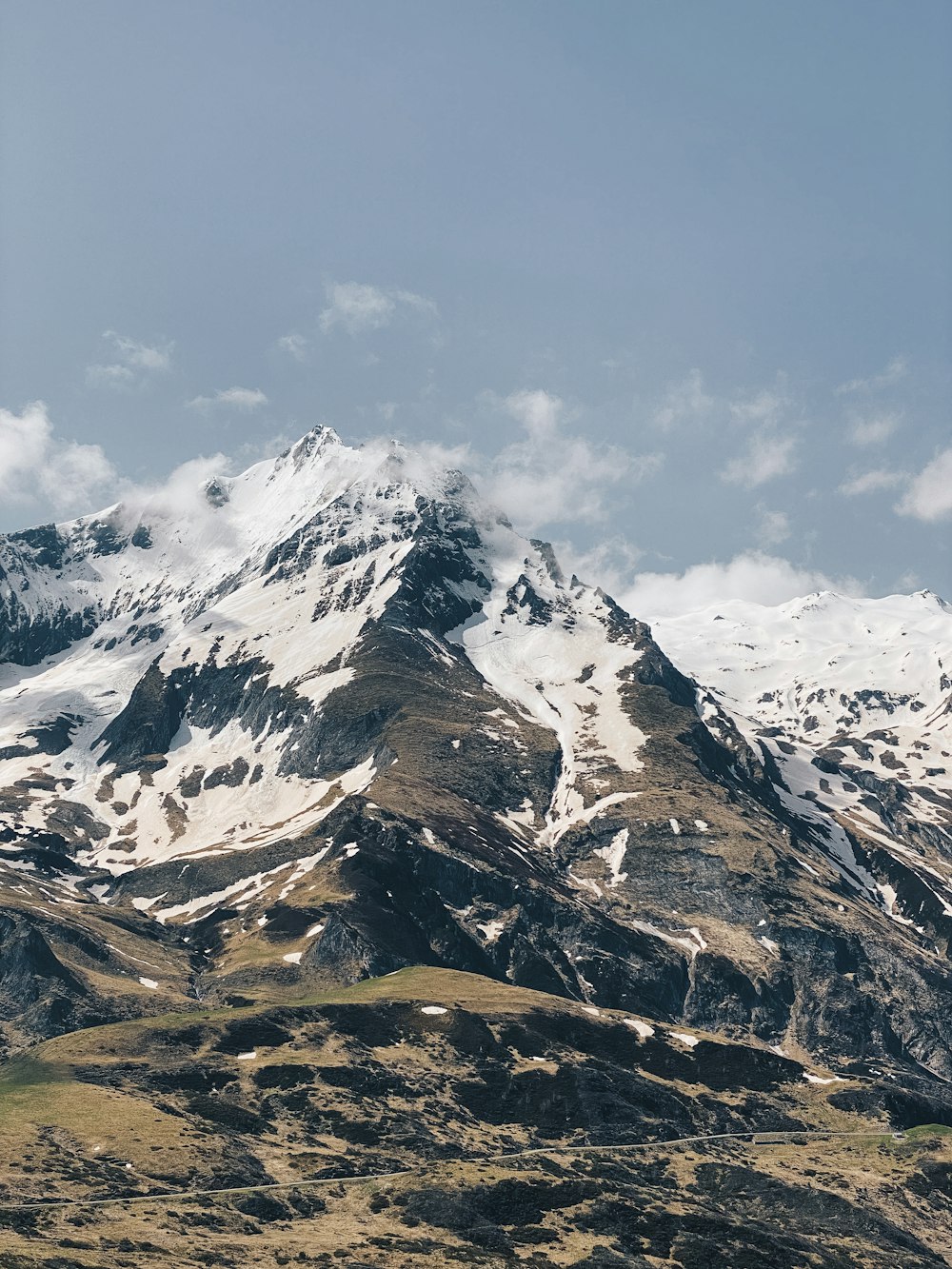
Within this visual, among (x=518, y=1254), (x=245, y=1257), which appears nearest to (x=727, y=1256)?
(x=518, y=1254)

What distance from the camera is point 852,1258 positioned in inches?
7726

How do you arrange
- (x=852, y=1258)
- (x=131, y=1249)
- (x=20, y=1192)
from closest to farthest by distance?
(x=131, y=1249)
(x=20, y=1192)
(x=852, y=1258)

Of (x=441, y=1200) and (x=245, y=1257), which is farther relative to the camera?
(x=441, y=1200)

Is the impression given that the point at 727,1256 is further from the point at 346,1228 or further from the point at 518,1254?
the point at 346,1228

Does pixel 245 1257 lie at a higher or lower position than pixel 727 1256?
lower

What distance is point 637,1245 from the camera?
622 ft

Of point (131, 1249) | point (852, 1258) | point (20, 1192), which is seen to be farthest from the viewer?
point (852, 1258)

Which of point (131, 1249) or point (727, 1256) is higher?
point (727, 1256)

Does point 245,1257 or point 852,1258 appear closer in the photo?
point 245,1257

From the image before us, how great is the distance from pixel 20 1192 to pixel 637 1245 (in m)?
83.6

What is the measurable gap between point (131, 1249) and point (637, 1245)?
227 feet

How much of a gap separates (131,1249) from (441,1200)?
5017 cm

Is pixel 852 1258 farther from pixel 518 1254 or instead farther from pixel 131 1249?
pixel 131 1249

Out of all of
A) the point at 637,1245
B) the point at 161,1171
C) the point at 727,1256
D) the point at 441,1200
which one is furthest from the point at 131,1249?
the point at 727,1256
